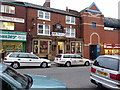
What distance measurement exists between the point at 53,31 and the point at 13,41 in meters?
6.37

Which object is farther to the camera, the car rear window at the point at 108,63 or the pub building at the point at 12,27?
the pub building at the point at 12,27

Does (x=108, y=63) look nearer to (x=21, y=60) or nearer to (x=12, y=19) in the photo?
(x=21, y=60)

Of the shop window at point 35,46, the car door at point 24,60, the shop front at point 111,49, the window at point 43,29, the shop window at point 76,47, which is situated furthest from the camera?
the shop front at point 111,49

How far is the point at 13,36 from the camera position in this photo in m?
15.8

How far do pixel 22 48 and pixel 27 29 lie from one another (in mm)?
2839

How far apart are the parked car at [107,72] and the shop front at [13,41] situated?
12893mm

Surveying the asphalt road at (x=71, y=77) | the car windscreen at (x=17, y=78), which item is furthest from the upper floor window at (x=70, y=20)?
the car windscreen at (x=17, y=78)

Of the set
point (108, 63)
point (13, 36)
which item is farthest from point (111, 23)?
point (108, 63)

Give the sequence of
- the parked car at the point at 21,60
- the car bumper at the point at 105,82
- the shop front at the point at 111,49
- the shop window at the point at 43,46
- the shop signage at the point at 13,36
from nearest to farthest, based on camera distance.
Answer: the car bumper at the point at 105,82 < the parked car at the point at 21,60 < the shop signage at the point at 13,36 < the shop window at the point at 43,46 < the shop front at the point at 111,49

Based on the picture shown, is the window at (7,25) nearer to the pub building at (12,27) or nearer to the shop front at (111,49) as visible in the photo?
the pub building at (12,27)

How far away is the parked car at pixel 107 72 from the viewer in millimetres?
4348

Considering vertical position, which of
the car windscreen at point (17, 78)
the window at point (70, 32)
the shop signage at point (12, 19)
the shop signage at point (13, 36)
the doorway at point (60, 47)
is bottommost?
the car windscreen at point (17, 78)

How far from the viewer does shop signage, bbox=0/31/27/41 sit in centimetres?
1512

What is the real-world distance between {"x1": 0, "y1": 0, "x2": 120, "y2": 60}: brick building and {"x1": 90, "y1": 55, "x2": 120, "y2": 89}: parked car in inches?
513
